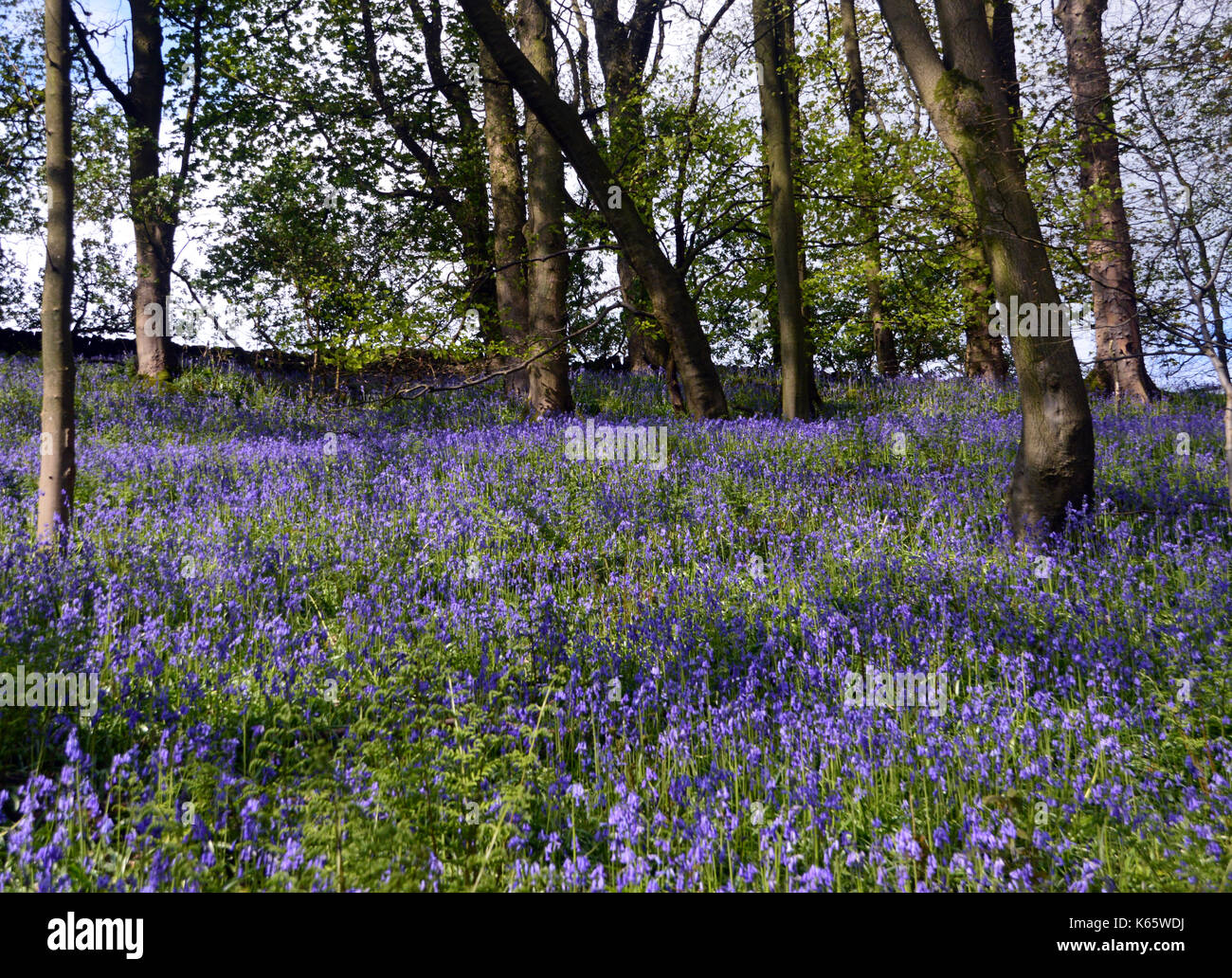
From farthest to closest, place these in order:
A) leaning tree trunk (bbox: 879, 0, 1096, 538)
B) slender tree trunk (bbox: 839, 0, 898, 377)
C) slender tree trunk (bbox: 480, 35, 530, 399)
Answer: slender tree trunk (bbox: 839, 0, 898, 377) < slender tree trunk (bbox: 480, 35, 530, 399) < leaning tree trunk (bbox: 879, 0, 1096, 538)

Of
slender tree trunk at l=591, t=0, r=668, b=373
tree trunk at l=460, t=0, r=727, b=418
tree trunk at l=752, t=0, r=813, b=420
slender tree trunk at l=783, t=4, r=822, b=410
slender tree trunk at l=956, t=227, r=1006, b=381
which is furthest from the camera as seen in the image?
slender tree trunk at l=956, t=227, r=1006, b=381

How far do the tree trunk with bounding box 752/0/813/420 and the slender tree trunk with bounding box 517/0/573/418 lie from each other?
3.03m

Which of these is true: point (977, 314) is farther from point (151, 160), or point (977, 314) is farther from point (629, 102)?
point (151, 160)

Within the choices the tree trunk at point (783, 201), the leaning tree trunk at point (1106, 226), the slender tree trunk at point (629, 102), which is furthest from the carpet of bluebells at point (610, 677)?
the slender tree trunk at point (629, 102)

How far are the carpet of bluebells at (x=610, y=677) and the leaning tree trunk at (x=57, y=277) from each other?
0.52 metres

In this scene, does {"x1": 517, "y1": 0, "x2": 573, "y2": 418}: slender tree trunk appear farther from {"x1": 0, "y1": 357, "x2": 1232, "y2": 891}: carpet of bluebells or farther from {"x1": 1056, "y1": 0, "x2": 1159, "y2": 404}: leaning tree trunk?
{"x1": 1056, "y1": 0, "x2": 1159, "y2": 404}: leaning tree trunk

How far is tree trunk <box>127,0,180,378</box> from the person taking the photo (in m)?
13.6

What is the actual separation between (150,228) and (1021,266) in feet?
45.9

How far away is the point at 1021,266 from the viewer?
19.7 ft

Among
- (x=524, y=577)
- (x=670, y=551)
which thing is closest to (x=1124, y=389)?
(x=670, y=551)

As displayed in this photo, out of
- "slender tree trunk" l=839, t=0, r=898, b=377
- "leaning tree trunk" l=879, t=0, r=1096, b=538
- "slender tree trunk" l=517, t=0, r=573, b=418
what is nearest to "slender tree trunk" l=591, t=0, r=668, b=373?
"slender tree trunk" l=517, t=0, r=573, b=418
